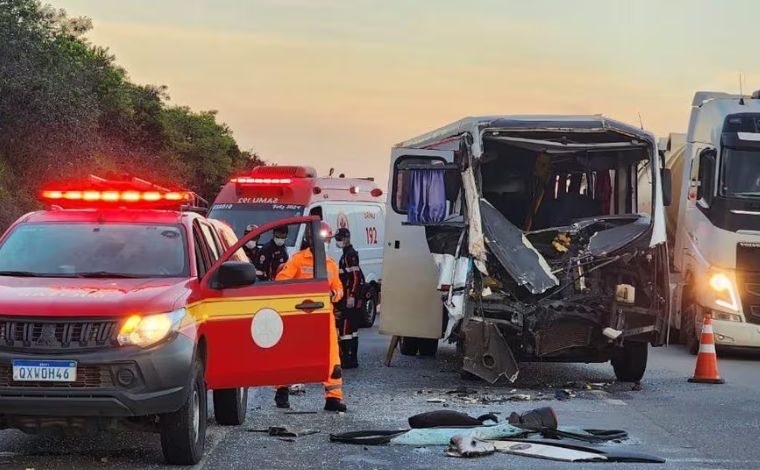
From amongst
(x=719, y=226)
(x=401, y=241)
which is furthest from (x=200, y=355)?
(x=719, y=226)

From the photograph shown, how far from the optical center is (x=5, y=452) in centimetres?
904

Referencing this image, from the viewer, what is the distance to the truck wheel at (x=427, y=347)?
1741cm

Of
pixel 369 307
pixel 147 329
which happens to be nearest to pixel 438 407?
pixel 147 329

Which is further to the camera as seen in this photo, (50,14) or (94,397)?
(50,14)

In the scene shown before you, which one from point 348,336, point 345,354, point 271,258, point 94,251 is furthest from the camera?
point 271,258

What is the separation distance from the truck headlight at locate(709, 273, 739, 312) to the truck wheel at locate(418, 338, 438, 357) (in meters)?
3.94

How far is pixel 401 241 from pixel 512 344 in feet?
7.78

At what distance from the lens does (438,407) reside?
39.3 ft

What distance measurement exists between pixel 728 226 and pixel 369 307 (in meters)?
7.68

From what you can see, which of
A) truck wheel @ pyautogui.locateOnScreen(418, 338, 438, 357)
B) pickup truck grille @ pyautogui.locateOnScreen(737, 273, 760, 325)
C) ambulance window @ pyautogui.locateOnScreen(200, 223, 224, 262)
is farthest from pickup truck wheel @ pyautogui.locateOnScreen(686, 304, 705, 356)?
ambulance window @ pyautogui.locateOnScreen(200, 223, 224, 262)

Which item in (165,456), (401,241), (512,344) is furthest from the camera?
(401,241)

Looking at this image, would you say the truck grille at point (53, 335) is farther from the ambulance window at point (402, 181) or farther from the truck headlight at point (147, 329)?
the ambulance window at point (402, 181)

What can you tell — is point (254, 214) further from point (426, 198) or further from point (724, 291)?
point (724, 291)

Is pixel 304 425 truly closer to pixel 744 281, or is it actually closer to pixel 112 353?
pixel 112 353
